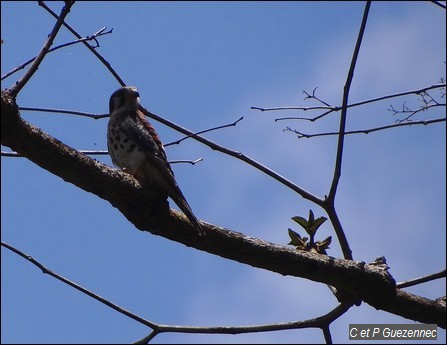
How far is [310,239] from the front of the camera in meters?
4.33

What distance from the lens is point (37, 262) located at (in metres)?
3.71

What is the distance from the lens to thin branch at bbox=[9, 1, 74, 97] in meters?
3.12

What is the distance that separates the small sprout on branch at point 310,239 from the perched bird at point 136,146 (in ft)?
2.59

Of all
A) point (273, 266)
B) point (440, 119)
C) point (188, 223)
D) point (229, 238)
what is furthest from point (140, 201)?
point (440, 119)

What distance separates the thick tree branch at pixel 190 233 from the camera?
3188 millimetres

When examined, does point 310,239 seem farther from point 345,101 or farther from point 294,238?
point 345,101

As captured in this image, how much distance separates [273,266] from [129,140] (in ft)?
5.55

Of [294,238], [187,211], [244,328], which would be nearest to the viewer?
[187,211]

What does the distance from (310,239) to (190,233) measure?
0.96 m

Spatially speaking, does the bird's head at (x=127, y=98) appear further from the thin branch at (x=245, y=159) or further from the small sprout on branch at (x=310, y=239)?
the small sprout on branch at (x=310, y=239)

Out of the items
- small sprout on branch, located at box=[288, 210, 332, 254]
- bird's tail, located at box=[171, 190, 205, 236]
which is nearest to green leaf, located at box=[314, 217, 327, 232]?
small sprout on branch, located at box=[288, 210, 332, 254]

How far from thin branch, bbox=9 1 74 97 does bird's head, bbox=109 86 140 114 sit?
220 cm

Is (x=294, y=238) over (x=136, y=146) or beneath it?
beneath

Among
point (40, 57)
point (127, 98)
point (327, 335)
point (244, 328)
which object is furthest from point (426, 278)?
point (127, 98)
